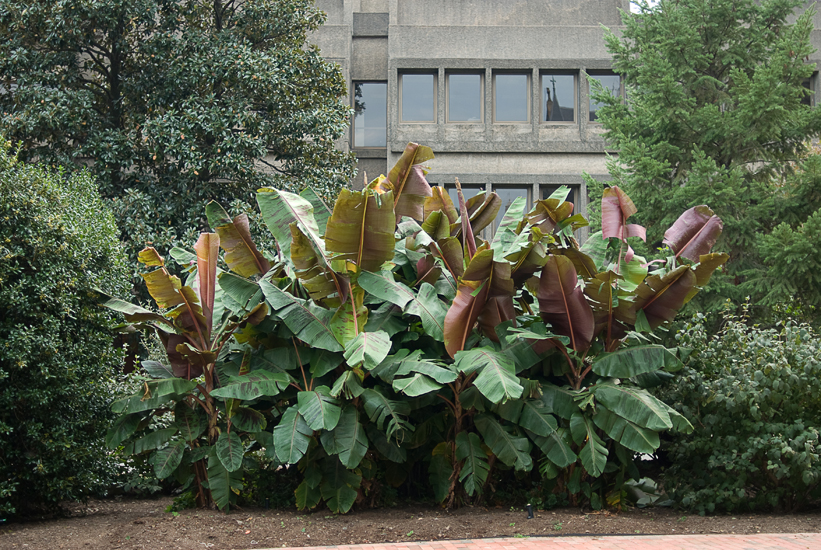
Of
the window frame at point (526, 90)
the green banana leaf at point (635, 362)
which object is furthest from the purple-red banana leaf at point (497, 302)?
the window frame at point (526, 90)

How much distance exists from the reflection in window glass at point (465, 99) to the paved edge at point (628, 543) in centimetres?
2123

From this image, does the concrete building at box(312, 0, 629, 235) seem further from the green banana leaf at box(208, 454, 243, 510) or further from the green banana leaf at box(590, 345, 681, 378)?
the green banana leaf at box(208, 454, 243, 510)

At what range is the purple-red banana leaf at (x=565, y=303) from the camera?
785 centimetres

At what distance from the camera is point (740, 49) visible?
15.5 metres

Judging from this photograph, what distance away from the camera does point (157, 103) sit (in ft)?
49.5

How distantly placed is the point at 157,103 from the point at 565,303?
35.9 feet

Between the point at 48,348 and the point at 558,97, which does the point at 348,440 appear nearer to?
the point at 48,348

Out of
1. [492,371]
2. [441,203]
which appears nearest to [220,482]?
[492,371]

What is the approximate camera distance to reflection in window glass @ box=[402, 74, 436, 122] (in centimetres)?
2684

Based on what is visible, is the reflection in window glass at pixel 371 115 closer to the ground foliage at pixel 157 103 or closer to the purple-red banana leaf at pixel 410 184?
the ground foliage at pixel 157 103

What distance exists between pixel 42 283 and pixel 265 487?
359cm

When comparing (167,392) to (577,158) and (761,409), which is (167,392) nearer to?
(761,409)

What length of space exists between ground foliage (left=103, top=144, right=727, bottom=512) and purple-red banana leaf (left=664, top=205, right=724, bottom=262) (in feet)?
0.06

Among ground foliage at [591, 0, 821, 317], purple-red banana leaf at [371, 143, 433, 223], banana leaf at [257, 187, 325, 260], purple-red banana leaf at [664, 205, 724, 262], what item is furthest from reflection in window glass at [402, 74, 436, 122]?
banana leaf at [257, 187, 325, 260]
